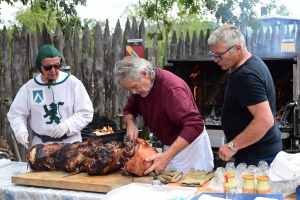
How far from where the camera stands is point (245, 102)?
317 cm

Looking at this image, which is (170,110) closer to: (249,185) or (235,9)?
(249,185)

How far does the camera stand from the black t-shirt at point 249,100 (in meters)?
3.13

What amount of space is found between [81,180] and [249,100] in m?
1.41

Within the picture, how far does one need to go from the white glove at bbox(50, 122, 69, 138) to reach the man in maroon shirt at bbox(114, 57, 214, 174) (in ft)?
1.98

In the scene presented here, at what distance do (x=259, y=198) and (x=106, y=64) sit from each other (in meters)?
4.56

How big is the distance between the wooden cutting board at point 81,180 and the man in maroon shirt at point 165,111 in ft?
0.65

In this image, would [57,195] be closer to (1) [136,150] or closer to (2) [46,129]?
(1) [136,150]

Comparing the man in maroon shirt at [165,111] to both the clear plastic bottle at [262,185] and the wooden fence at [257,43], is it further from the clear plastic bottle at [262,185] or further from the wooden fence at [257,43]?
the wooden fence at [257,43]

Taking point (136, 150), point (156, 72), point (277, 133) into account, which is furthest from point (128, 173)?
point (277, 133)

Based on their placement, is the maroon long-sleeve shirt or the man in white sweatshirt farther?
the man in white sweatshirt

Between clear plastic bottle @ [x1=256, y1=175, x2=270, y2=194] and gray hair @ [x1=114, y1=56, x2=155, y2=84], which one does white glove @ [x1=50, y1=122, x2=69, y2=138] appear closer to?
gray hair @ [x1=114, y1=56, x2=155, y2=84]

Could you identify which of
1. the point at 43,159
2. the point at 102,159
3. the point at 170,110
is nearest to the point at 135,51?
the point at 170,110

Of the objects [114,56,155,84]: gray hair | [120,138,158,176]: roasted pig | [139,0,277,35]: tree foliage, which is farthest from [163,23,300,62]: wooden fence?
[120,138,158,176]: roasted pig

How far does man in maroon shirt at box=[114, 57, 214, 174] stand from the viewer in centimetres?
334
